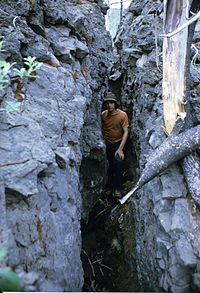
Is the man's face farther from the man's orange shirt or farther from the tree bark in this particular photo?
the tree bark

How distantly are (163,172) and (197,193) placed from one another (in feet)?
2.61

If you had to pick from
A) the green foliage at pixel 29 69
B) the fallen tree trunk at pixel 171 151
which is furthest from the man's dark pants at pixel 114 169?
the green foliage at pixel 29 69

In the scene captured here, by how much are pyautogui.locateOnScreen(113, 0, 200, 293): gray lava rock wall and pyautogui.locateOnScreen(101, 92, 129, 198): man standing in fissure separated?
35cm

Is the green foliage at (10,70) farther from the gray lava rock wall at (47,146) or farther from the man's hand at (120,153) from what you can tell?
the man's hand at (120,153)

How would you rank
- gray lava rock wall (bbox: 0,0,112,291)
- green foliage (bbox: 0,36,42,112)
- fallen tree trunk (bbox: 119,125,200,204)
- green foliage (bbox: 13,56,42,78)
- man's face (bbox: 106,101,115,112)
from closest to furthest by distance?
green foliage (bbox: 0,36,42,112)
gray lava rock wall (bbox: 0,0,112,291)
green foliage (bbox: 13,56,42,78)
fallen tree trunk (bbox: 119,125,200,204)
man's face (bbox: 106,101,115,112)

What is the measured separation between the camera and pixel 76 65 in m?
6.15

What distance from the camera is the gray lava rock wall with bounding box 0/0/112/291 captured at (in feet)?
10.6

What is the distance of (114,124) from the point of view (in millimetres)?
7887

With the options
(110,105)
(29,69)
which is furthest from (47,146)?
(110,105)

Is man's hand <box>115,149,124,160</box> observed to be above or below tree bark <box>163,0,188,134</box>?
below

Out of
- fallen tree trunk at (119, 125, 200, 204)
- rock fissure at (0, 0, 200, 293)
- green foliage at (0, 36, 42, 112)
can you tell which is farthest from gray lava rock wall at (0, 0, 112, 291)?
fallen tree trunk at (119, 125, 200, 204)

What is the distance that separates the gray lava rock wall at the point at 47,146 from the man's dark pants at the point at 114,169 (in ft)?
3.53

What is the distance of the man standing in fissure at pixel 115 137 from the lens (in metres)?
7.80

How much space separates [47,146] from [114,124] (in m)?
4.07
